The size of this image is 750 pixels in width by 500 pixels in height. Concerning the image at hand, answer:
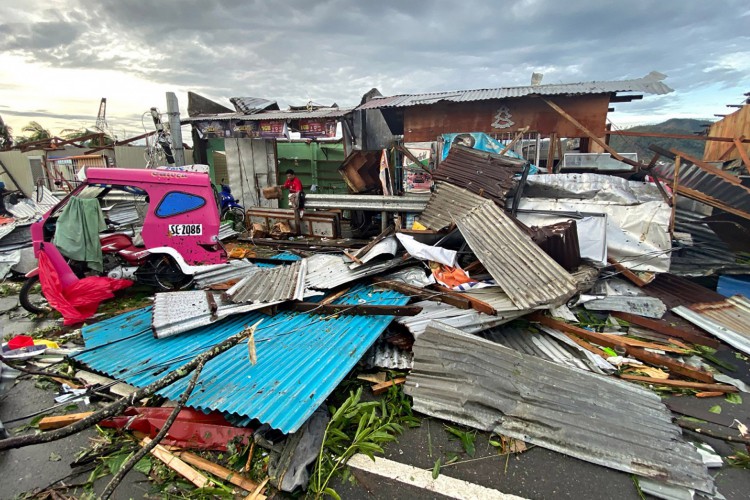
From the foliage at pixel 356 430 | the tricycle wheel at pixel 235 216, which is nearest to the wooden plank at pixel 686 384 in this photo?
the foliage at pixel 356 430

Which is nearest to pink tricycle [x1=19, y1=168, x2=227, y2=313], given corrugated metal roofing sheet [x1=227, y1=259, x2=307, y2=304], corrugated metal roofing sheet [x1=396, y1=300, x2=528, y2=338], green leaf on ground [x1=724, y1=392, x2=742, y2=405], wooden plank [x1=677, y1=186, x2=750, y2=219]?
corrugated metal roofing sheet [x1=227, y1=259, x2=307, y2=304]

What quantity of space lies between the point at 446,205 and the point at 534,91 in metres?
4.70

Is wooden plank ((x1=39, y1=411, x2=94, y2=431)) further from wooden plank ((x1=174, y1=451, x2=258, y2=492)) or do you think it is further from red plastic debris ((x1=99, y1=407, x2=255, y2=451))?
wooden plank ((x1=174, y1=451, x2=258, y2=492))

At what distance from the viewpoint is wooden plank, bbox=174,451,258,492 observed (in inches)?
106

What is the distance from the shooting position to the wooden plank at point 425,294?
15.1 feet

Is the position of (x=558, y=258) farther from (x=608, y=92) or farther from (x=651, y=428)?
(x=608, y=92)

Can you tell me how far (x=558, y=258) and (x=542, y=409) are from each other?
297 cm

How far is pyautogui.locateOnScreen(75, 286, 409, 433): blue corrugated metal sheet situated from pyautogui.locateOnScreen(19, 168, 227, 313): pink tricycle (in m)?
1.28

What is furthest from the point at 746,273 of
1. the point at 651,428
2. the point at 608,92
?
the point at 608,92

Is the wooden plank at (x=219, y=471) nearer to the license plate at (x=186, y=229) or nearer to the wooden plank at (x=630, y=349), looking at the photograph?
the wooden plank at (x=630, y=349)

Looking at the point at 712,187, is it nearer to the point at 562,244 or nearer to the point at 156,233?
the point at 562,244

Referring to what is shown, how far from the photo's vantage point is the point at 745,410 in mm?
3662

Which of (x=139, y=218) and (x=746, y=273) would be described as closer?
(x=746, y=273)

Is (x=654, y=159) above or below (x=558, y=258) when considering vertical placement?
above
